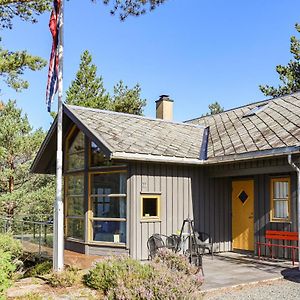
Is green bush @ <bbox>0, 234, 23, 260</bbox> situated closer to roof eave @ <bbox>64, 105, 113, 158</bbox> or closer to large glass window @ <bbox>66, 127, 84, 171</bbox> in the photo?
large glass window @ <bbox>66, 127, 84, 171</bbox>

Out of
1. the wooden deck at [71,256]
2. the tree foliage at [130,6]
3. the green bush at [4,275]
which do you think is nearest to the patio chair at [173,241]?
the wooden deck at [71,256]

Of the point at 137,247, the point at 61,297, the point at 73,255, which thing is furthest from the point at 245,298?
the point at 73,255

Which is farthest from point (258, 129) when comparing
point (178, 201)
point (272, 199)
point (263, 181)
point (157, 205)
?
point (157, 205)

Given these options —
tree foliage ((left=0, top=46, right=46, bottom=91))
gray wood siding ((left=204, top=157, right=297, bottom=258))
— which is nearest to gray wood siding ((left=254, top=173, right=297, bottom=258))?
gray wood siding ((left=204, top=157, right=297, bottom=258))

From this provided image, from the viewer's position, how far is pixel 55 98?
9.93 m

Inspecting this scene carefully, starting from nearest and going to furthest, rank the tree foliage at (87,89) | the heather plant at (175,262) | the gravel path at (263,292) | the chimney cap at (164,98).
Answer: the heather plant at (175,262)
the gravel path at (263,292)
the chimney cap at (164,98)
the tree foliage at (87,89)

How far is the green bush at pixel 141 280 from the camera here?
5.86 meters

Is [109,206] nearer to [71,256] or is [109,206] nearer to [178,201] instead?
[71,256]

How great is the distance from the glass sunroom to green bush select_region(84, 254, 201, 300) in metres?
3.65

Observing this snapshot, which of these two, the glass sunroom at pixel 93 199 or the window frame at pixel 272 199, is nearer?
the window frame at pixel 272 199

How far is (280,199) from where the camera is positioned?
11.4 meters

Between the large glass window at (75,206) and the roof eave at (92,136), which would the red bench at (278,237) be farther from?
the large glass window at (75,206)

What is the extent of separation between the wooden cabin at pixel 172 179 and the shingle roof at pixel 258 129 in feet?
0.16

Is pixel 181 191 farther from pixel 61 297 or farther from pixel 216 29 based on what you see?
pixel 216 29
